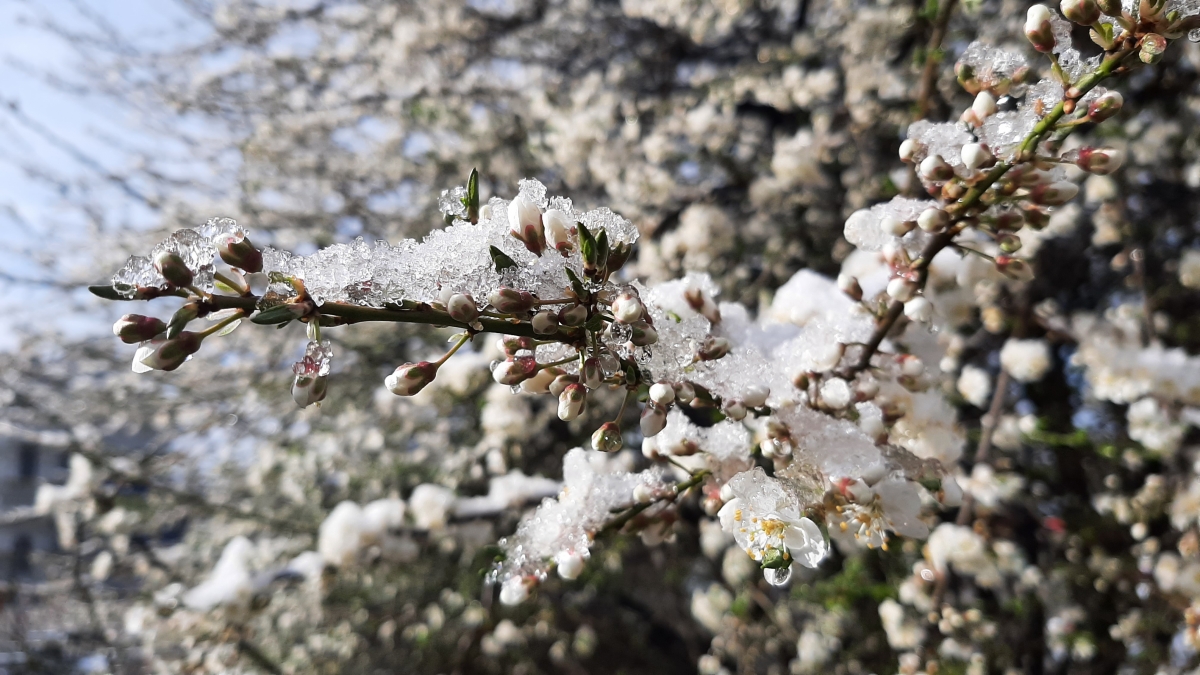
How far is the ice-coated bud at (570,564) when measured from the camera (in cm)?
99

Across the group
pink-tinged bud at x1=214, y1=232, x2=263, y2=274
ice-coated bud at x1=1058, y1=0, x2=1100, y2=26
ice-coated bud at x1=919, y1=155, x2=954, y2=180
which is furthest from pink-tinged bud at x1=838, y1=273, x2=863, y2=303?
pink-tinged bud at x1=214, y1=232, x2=263, y2=274

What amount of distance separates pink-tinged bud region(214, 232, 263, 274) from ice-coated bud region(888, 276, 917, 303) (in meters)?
0.83

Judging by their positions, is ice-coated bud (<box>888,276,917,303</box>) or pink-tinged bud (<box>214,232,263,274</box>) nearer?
pink-tinged bud (<box>214,232,263,274</box>)

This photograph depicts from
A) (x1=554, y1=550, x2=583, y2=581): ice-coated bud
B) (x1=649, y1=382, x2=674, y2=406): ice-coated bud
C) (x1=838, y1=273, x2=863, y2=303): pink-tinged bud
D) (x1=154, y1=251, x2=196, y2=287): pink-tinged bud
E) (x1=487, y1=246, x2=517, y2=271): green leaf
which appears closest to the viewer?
(x1=154, y1=251, x2=196, y2=287): pink-tinged bud

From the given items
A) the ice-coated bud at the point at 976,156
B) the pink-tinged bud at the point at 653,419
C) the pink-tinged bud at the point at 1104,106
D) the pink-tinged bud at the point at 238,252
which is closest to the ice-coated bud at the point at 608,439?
the pink-tinged bud at the point at 653,419

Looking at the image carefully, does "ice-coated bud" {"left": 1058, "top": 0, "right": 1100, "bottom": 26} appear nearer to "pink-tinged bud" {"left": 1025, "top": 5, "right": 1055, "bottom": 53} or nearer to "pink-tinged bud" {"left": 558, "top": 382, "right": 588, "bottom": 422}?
"pink-tinged bud" {"left": 1025, "top": 5, "right": 1055, "bottom": 53}

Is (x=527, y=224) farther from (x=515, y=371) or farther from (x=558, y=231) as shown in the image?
(x=515, y=371)

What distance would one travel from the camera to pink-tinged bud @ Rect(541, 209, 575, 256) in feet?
2.60

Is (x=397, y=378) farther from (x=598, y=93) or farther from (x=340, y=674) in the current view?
(x=340, y=674)

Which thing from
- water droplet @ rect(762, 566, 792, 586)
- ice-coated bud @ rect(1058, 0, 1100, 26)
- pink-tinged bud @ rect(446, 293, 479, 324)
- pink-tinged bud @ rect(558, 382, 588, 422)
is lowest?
water droplet @ rect(762, 566, 792, 586)

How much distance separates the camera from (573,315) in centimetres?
75

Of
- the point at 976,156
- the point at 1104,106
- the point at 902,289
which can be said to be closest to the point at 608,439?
the point at 902,289

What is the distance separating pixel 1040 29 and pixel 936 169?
0.21 meters

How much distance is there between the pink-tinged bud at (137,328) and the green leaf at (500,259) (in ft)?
1.12
